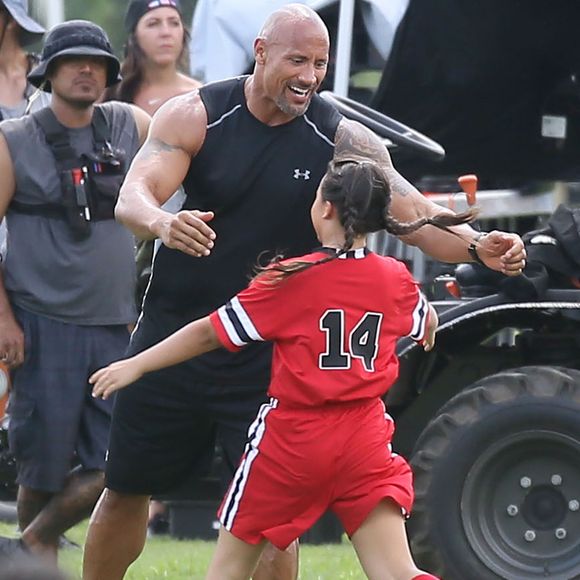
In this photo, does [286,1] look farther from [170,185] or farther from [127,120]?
[170,185]

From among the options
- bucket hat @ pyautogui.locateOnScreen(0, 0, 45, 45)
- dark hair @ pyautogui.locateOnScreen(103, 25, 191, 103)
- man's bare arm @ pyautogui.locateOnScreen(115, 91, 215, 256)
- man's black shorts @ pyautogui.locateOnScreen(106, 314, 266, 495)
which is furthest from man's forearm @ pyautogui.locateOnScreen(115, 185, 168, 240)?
dark hair @ pyautogui.locateOnScreen(103, 25, 191, 103)

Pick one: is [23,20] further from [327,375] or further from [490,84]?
A: [327,375]

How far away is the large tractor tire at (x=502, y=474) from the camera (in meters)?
6.17

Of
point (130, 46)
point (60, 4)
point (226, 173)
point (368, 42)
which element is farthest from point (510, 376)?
point (60, 4)

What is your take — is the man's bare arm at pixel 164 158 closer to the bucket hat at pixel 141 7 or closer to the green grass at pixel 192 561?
the green grass at pixel 192 561

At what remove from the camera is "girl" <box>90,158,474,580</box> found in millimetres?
4812

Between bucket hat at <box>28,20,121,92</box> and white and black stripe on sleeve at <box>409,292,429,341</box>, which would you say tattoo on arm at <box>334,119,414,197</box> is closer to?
white and black stripe on sleeve at <box>409,292,429,341</box>

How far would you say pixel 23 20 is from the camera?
25.5ft

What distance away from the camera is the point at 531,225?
762cm

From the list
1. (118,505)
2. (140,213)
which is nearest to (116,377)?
(140,213)

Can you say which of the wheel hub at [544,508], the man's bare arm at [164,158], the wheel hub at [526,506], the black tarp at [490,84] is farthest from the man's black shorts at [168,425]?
the black tarp at [490,84]

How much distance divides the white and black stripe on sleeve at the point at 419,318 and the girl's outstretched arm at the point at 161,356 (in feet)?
1.64

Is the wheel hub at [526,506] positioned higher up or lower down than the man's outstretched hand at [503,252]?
lower down

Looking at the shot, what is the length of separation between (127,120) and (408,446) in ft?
4.82
